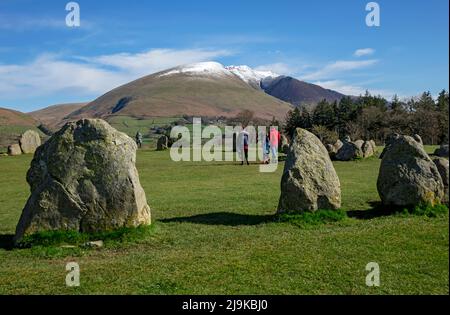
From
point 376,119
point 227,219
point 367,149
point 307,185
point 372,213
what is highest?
point 376,119

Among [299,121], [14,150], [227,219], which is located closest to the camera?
[227,219]

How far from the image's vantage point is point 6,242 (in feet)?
43.5

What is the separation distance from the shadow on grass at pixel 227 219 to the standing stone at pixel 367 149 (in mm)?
23016

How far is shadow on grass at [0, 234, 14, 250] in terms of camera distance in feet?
41.7

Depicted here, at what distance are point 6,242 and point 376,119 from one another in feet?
248

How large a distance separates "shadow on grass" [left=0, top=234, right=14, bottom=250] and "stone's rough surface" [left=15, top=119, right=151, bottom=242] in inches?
16.8

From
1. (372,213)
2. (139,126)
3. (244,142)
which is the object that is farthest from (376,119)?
(372,213)

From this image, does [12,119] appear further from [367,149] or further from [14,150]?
[367,149]

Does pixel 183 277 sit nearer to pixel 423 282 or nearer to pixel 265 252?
pixel 265 252

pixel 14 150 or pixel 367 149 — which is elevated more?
pixel 367 149

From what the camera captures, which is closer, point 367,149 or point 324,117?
point 367,149

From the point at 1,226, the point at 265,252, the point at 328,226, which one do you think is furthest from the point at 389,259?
the point at 1,226

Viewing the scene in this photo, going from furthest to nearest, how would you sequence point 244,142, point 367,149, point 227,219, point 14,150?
point 14,150 < point 367,149 < point 244,142 < point 227,219
